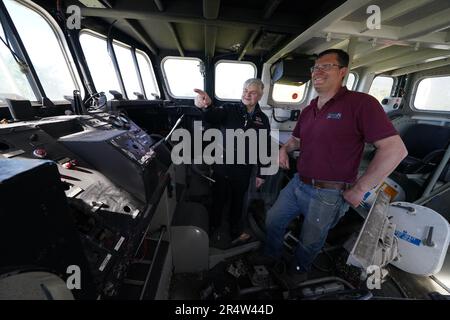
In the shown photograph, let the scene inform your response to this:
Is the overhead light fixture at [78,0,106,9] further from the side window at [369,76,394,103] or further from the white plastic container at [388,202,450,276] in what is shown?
the side window at [369,76,394,103]

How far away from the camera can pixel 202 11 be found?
217 cm

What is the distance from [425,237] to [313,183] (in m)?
1.21

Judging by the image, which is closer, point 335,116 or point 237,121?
point 335,116

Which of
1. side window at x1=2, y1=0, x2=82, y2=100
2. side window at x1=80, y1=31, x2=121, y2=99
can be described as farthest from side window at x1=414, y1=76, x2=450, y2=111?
side window at x1=2, y1=0, x2=82, y2=100

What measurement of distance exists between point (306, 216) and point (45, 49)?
2795mm

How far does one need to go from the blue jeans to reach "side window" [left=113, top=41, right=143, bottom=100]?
3.13 m

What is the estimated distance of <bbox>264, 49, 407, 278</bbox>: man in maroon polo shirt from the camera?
112cm

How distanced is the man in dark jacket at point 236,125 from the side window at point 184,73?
8.45 ft

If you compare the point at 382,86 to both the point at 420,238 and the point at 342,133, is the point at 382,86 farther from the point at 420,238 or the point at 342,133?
the point at 342,133

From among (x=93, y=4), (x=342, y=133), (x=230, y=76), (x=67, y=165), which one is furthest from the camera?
(x=230, y=76)

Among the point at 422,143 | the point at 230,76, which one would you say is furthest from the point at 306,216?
the point at 230,76

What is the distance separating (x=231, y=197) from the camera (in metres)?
2.05

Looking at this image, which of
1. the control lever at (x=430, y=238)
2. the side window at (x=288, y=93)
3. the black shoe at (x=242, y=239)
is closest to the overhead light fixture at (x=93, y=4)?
the black shoe at (x=242, y=239)
